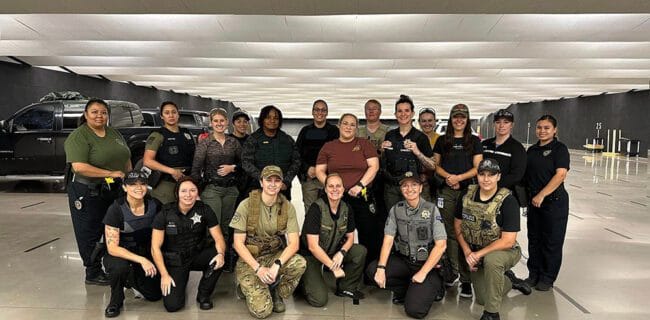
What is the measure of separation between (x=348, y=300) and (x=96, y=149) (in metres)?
2.48

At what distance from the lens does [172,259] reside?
3258 millimetres

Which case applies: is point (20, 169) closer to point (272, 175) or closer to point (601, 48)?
point (272, 175)

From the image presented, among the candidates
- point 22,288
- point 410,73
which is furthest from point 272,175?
point 410,73

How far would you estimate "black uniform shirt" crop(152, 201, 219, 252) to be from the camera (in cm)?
324

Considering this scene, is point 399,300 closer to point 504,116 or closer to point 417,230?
point 417,230

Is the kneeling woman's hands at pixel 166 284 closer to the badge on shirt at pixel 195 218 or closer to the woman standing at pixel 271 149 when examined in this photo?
the badge on shirt at pixel 195 218

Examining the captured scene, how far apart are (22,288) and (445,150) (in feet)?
12.7

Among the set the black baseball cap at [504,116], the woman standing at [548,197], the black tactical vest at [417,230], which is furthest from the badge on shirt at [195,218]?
the woman standing at [548,197]

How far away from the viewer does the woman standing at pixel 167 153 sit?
397 centimetres

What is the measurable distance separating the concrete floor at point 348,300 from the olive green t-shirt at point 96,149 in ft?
Answer: 3.61

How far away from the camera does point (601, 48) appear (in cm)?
1269

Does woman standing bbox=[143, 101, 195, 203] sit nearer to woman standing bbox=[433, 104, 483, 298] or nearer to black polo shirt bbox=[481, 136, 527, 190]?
woman standing bbox=[433, 104, 483, 298]

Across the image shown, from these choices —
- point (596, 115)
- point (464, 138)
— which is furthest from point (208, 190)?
point (596, 115)

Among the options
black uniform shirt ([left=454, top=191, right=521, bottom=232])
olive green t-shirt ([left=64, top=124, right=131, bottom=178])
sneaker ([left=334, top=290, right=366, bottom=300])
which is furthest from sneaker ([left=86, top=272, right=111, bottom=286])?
black uniform shirt ([left=454, top=191, right=521, bottom=232])
